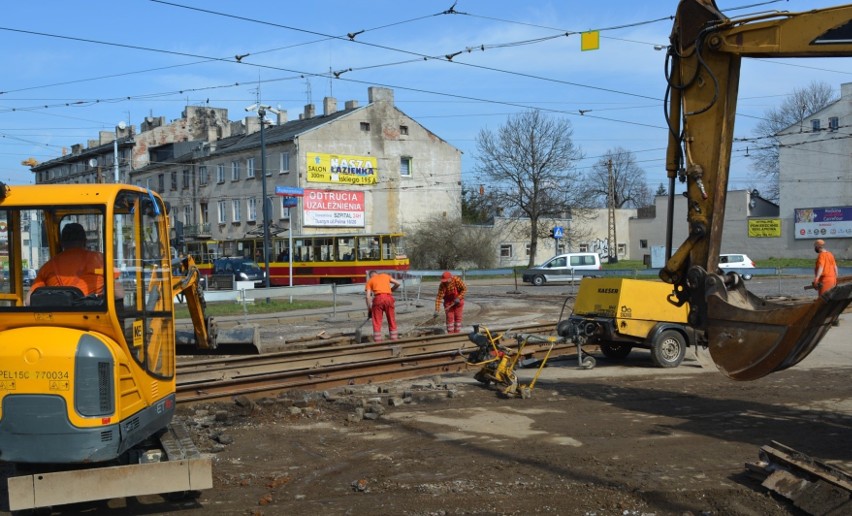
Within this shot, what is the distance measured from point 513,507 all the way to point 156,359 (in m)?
3.10

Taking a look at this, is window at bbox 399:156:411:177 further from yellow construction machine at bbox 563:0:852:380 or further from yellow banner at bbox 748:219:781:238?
yellow construction machine at bbox 563:0:852:380

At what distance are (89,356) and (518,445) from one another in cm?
439

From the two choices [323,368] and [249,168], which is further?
[249,168]

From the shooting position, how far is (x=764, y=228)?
60.2 meters

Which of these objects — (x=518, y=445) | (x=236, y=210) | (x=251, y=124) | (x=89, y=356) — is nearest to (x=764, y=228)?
(x=236, y=210)

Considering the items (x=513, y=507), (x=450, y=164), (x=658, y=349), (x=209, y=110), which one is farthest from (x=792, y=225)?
(x=513, y=507)

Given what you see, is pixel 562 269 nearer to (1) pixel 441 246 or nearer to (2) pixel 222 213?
(1) pixel 441 246

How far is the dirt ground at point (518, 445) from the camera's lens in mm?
6504

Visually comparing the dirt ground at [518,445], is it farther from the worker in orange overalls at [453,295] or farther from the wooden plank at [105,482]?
the worker in orange overalls at [453,295]

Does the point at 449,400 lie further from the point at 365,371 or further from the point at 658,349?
the point at 658,349

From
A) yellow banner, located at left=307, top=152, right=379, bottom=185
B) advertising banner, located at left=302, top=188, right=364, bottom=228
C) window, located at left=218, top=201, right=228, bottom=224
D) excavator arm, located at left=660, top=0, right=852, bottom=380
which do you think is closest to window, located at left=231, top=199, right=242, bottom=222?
window, located at left=218, top=201, right=228, bottom=224

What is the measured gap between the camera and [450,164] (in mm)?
57469

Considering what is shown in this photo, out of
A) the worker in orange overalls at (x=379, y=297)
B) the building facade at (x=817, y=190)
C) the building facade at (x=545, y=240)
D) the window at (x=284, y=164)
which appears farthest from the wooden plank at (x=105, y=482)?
the building facade at (x=817, y=190)

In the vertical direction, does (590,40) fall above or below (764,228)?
above
